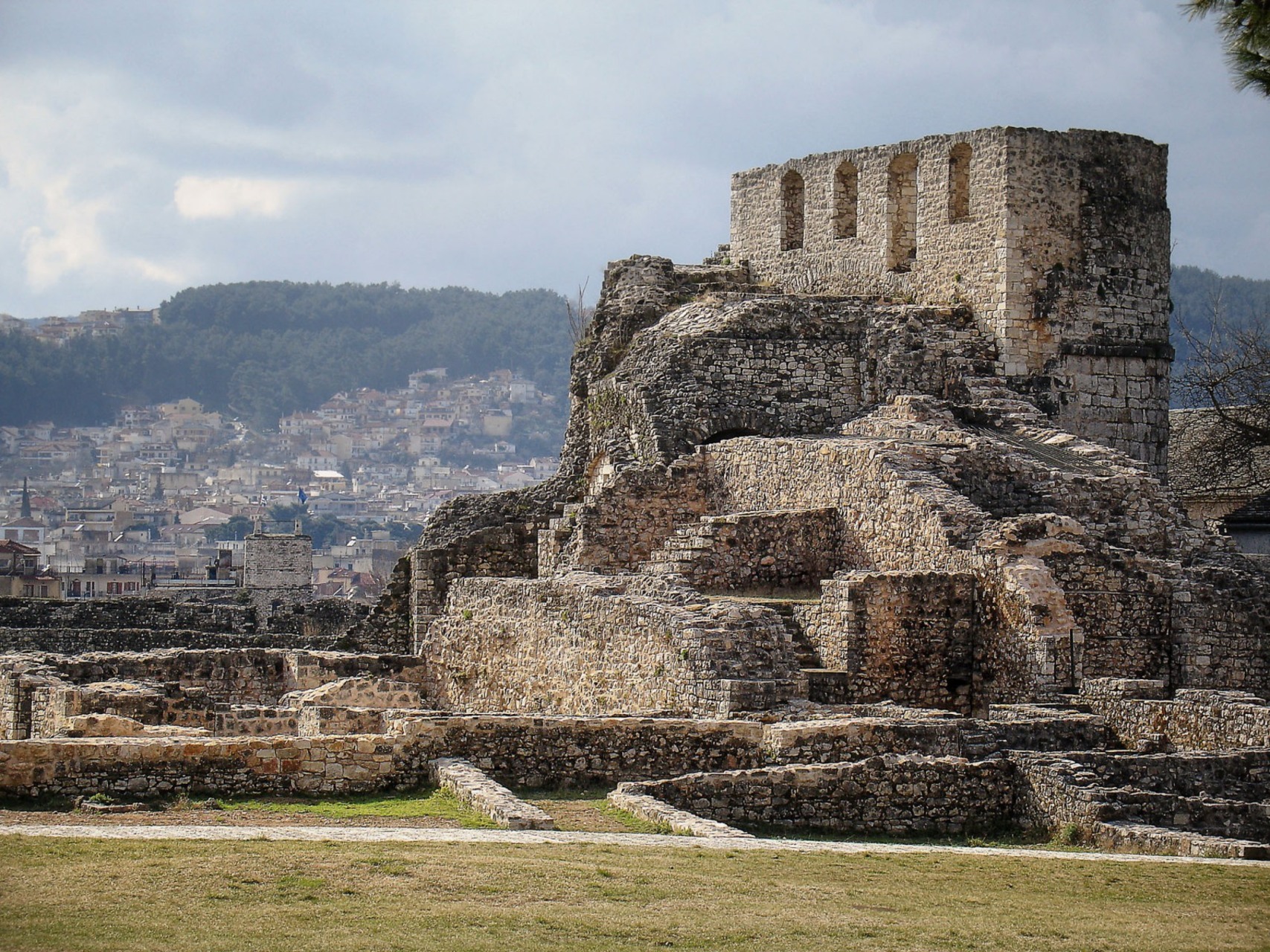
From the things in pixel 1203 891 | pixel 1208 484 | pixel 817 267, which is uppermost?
pixel 817 267

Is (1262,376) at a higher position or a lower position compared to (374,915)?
higher

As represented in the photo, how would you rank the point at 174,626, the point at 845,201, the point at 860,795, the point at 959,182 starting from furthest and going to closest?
the point at 174,626 → the point at 845,201 → the point at 959,182 → the point at 860,795

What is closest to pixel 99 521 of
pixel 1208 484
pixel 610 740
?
pixel 1208 484

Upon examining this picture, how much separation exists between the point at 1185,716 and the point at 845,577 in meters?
4.62

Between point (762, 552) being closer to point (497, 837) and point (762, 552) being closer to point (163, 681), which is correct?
point (163, 681)

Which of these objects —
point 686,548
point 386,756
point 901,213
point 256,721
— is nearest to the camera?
point 386,756

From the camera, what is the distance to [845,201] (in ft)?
128

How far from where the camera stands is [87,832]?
1900 cm

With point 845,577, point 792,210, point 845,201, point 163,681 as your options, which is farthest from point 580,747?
point 792,210

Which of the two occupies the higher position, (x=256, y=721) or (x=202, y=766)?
(x=256, y=721)

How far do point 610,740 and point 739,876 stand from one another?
5140 mm

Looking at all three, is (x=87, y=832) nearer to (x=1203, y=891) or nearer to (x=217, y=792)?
(x=217, y=792)

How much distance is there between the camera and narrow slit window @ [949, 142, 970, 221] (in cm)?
3631

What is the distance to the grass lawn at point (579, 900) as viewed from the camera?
51.6 ft
